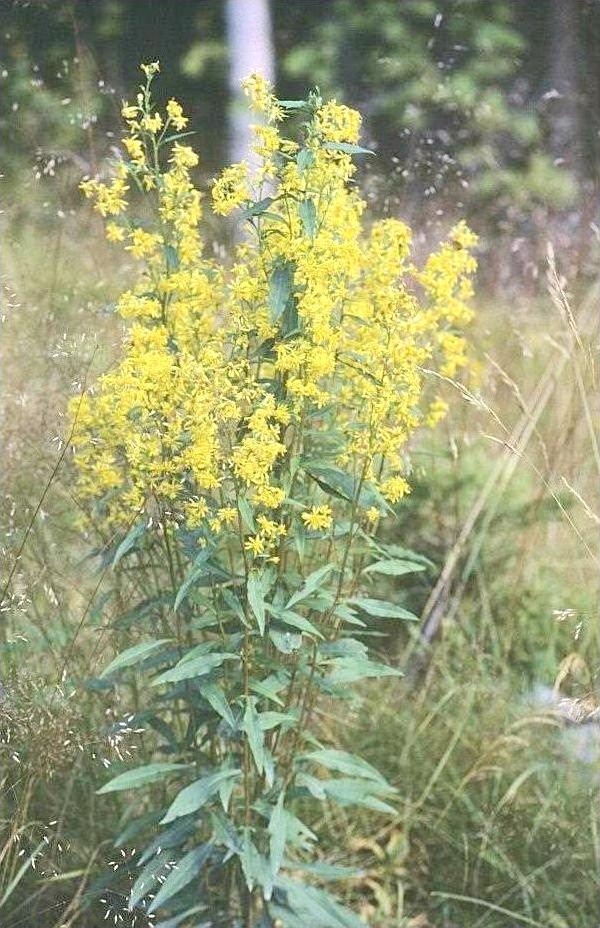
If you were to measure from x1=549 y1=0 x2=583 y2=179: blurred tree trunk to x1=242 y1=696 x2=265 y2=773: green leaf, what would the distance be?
9.89 feet

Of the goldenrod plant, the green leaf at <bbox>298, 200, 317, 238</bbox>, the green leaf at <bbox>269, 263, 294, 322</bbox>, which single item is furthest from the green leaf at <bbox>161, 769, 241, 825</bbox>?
the green leaf at <bbox>298, 200, 317, 238</bbox>

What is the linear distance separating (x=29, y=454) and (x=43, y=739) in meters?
0.68

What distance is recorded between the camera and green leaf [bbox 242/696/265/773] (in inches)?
75.2

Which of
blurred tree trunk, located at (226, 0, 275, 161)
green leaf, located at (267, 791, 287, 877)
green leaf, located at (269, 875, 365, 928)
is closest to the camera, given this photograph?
green leaf, located at (267, 791, 287, 877)

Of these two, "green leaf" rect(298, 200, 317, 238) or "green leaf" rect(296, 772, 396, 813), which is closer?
"green leaf" rect(298, 200, 317, 238)

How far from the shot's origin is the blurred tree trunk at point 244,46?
13.7ft

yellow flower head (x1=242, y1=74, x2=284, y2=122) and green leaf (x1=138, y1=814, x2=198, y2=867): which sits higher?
yellow flower head (x1=242, y1=74, x2=284, y2=122)

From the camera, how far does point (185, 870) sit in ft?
6.84

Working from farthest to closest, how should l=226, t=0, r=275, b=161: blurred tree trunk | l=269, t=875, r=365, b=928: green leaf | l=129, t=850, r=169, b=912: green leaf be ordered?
l=226, t=0, r=275, b=161: blurred tree trunk, l=269, t=875, r=365, b=928: green leaf, l=129, t=850, r=169, b=912: green leaf

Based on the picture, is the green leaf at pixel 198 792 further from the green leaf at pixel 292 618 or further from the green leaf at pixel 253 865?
the green leaf at pixel 292 618

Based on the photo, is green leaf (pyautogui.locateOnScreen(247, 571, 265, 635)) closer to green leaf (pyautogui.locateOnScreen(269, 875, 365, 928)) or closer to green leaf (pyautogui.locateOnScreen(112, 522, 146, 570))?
green leaf (pyautogui.locateOnScreen(112, 522, 146, 570))

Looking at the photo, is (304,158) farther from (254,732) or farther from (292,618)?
(254,732)

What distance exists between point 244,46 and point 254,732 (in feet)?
10.1

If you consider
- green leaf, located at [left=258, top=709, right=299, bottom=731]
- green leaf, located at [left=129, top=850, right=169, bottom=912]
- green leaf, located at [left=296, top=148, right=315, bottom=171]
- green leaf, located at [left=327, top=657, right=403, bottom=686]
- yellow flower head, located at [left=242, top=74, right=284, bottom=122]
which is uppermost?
yellow flower head, located at [left=242, top=74, right=284, bottom=122]
